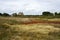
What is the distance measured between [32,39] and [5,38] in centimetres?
246

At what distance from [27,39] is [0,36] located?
283 cm

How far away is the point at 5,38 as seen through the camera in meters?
15.9

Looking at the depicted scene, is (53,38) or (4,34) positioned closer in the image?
(53,38)

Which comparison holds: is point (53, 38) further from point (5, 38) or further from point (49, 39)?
point (5, 38)

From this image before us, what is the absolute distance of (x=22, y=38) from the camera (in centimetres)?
1598

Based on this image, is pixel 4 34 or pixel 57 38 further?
pixel 4 34

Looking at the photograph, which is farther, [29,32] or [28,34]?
[29,32]

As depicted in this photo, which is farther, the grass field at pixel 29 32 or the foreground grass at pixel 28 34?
the grass field at pixel 29 32

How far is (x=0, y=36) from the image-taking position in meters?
16.7

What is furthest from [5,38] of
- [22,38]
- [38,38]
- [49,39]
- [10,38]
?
[49,39]

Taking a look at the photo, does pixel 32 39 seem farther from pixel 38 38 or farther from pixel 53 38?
pixel 53 38

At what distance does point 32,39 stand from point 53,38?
196 cm

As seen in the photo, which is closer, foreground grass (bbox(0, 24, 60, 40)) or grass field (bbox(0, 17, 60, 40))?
foreground grass (bbox(0, 24, 60, 40))

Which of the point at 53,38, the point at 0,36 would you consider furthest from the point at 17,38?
the point at 53,38
